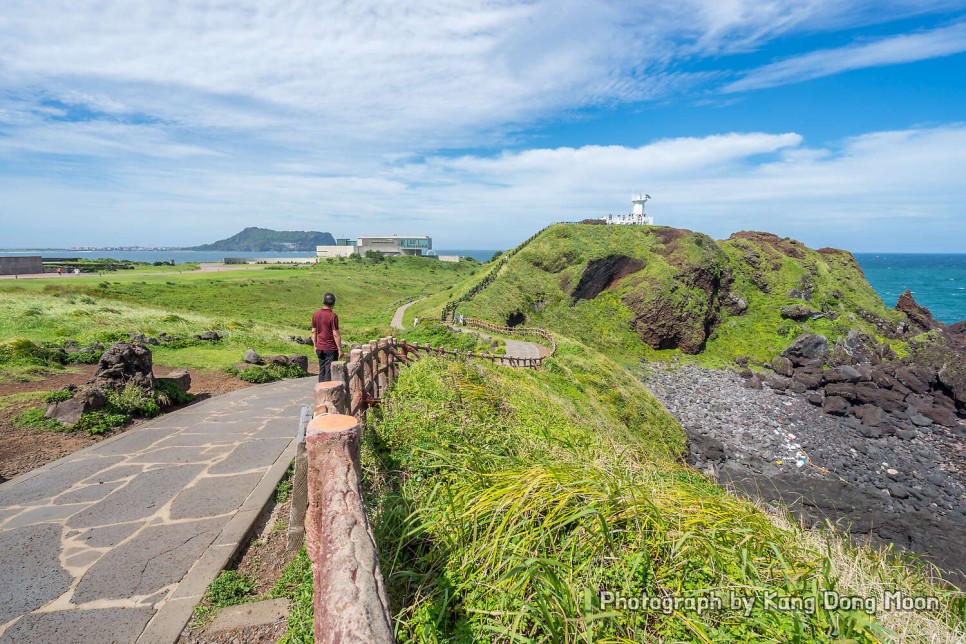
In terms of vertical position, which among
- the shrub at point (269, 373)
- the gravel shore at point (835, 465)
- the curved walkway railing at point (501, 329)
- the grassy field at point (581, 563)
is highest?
the grassy field at point (581, 563)

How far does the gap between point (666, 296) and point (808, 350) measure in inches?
437

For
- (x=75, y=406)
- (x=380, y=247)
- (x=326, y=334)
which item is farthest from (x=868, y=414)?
(x=380, y=247)

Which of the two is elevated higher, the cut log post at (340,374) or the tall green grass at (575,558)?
the cut log post at (340,374)

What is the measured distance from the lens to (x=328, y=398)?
4414 mm

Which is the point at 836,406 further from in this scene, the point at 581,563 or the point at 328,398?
the point at 328,398

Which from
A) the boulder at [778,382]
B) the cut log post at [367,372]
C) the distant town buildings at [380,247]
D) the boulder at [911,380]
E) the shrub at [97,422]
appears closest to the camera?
the cut log post at [367,372]

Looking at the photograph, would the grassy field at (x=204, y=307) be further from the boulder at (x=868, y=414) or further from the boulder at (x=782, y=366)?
the boulder at (x=782, y=366)


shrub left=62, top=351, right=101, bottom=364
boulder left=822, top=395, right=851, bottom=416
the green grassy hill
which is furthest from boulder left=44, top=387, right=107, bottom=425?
boulder left=822, top=395, right=851, bottom=416

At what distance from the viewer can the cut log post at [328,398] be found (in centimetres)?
436

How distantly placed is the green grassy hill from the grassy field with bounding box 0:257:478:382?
12469 millimetres

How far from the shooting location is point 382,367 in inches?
334

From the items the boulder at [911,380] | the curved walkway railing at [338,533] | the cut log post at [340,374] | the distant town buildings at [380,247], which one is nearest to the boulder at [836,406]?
the boulder at [911,380]

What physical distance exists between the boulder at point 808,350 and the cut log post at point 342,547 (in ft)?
130

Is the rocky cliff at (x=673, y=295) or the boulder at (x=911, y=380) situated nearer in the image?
the boulder at (x=911, y=380)
